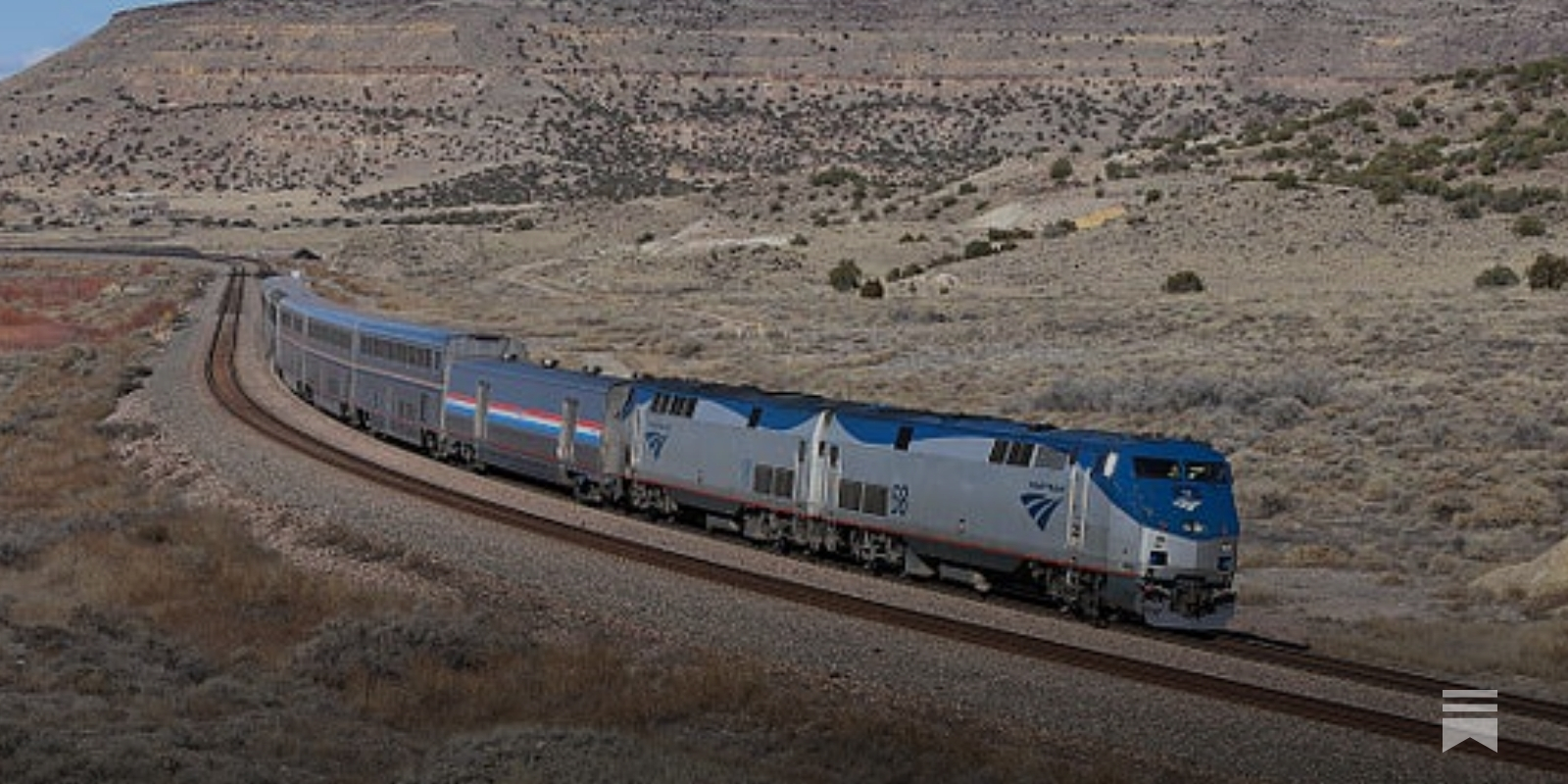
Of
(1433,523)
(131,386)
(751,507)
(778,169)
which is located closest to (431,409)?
(751,507)

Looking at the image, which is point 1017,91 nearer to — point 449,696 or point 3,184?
point 3,184

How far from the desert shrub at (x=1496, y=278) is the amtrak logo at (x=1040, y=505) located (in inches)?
1803

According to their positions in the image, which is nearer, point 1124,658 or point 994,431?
point 1124,658

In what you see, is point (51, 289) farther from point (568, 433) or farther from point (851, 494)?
point (851, 494)

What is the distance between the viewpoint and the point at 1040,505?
2552cm

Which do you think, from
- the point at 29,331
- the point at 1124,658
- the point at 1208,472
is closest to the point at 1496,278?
the point at 1208,472

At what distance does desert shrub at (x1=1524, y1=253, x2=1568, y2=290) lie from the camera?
62.9 meters

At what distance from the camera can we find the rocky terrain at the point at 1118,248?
114ft

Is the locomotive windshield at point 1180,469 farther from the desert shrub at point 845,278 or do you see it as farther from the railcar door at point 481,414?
the desert shrub at point 845,278

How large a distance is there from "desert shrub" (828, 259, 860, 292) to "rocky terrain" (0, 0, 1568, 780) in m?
1.07

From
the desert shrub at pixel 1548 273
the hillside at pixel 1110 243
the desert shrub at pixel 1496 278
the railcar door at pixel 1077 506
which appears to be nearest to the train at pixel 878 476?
the railcar door at pixel 1077 506

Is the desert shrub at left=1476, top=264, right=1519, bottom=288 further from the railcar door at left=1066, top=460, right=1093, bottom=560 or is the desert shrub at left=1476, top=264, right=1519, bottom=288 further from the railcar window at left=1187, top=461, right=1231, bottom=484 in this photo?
the railcar door at left=1066, top=460, right=1093, bottom=560

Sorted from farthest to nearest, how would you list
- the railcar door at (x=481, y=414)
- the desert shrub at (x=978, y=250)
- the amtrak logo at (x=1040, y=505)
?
1. the desert shrub at (x=978, y=250)
2. the railcar door at (x=481, y=414)
3. the amtrak logo at (x=1040, y=505)

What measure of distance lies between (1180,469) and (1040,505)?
204cm
